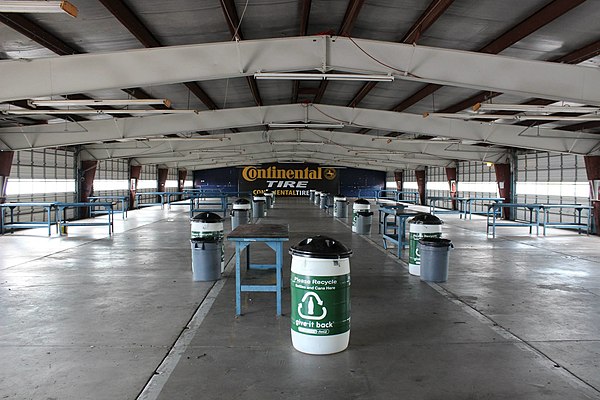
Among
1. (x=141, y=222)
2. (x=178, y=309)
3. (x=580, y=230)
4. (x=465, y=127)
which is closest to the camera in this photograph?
(x=178, y=309)

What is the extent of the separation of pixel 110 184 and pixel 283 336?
84.7 feet

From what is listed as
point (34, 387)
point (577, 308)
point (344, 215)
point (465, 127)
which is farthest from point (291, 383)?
point (344, 215)

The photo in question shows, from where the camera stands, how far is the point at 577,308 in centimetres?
679

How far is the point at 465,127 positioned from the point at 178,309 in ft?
41.2

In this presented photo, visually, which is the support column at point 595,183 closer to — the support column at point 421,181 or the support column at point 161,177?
the support column at point 421,181

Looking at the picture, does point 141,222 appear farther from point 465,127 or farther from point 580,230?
point 580,230

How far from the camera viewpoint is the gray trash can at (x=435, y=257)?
830 cm

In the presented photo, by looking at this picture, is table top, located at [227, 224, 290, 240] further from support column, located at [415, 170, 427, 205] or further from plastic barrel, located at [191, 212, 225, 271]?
support column, located at [415, 170, 427, 205]

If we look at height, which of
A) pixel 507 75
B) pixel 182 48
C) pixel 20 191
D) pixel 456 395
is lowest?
pixel 456 395

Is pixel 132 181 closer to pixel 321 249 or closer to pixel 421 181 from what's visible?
pixel 421 181

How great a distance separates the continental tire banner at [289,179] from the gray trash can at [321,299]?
4431 cm

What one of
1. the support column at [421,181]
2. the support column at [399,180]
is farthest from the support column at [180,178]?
the support column at [421,181]

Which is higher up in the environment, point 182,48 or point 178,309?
point 182,48

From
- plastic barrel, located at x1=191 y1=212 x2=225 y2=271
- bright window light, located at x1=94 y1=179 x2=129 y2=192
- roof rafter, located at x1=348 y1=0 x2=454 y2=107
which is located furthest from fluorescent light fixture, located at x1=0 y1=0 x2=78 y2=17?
bright window light, located at x1=94 y1=179 x2=129 y2=192
